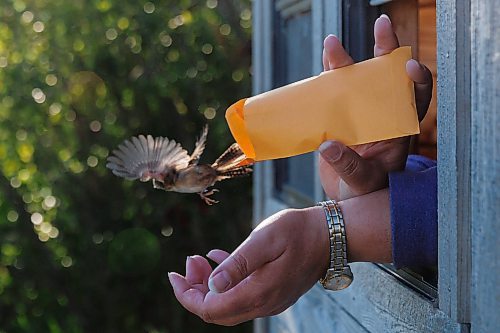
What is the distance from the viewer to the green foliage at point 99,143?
15.2ft

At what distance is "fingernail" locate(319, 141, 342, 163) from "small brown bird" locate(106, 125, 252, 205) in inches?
15.3

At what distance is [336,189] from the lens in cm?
151

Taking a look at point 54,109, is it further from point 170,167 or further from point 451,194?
point 451,194

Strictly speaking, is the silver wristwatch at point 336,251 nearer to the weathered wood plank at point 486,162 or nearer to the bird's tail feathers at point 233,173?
the weathered wood plank at point 486,162

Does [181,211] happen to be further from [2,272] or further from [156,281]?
[2,272]

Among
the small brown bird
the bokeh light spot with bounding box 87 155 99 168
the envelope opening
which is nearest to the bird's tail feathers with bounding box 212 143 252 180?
the small brown bird

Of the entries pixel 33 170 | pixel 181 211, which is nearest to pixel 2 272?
pixel 33 170

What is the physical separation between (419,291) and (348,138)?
1.34 feet

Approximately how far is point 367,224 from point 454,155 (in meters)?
0.21

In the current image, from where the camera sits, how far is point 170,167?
173cm

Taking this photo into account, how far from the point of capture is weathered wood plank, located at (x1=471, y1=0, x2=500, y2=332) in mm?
1067

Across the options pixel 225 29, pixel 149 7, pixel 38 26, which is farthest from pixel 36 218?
pixel 225 29

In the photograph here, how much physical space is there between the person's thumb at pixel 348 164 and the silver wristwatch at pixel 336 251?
5 cm

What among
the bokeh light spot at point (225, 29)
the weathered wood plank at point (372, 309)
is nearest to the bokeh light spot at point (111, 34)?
the bokeh light spot at point (225, 29)
